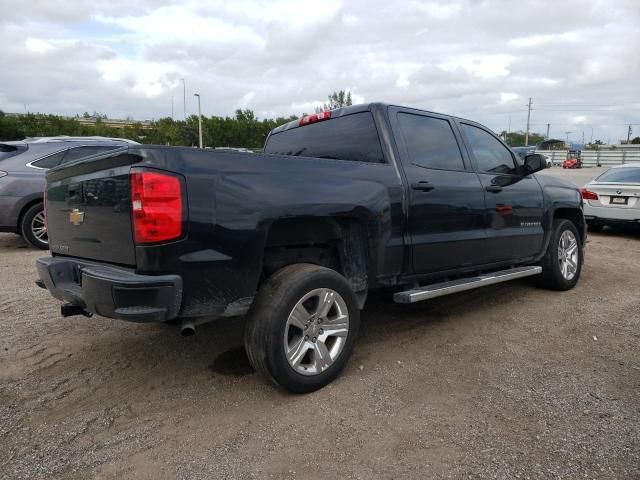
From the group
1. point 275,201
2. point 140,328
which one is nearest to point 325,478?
point 275,201

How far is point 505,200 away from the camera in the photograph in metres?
4.54

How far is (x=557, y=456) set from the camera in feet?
7.70

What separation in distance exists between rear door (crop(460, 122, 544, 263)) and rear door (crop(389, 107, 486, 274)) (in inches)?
7.2

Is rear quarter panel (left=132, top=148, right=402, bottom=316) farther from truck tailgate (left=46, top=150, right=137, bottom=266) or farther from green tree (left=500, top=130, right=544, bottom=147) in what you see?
green tree (left=500, top=130, right=544, bottom=147)

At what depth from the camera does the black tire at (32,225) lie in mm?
7238

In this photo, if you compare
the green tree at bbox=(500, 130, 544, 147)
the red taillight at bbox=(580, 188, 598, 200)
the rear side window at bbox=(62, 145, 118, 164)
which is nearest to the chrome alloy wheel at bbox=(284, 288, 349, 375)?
the rear side window at bbox=(62, 145, 118, 164)

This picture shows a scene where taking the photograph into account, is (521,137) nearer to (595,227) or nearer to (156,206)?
(595,227)

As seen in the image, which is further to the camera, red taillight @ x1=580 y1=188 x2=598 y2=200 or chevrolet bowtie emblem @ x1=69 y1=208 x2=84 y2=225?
red taillight @ x1=580 y1=188 x2=598 y2=200

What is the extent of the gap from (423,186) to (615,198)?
283 inches

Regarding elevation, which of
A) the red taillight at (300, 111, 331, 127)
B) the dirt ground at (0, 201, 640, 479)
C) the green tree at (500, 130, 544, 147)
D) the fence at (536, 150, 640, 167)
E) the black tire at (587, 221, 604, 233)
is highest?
the green tree at (500, 130, 544, 147)

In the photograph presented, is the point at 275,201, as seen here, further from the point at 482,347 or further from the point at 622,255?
the point at 622,255

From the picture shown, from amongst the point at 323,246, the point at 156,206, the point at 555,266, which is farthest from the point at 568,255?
the point at 156,206

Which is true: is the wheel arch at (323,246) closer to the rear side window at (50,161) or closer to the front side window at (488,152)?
the front side window at (488,152)

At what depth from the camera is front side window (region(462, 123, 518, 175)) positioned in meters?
4.49
